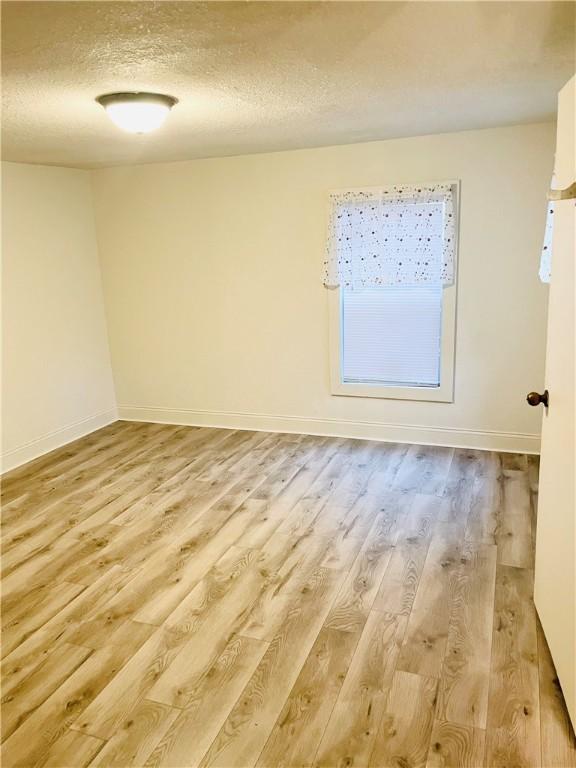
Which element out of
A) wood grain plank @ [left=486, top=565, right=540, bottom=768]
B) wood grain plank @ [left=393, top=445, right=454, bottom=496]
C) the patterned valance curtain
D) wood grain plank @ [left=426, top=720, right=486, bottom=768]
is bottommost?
wood grain plank @ [left=426, top=720, right=486, bottom=768]

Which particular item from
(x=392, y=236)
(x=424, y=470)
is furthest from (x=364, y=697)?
(x=392, y=236)

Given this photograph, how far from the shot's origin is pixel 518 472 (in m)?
3.68

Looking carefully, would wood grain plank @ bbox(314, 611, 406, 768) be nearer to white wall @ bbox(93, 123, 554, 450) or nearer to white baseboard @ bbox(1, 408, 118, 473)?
white wall @ bbox(93, 123, 554, 450)

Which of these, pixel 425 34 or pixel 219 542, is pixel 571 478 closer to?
pixel 425 34

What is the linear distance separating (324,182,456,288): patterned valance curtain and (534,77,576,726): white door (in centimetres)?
196

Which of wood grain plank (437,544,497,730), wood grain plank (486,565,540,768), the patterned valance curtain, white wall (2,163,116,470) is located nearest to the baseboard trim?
white wall (2,163,116,470)

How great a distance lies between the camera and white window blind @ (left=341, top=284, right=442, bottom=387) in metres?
4.06

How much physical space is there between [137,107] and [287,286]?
6.92 ft

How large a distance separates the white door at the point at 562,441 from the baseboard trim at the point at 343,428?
2.00m

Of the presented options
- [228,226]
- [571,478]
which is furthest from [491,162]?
[571,478]

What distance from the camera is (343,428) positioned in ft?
14.8

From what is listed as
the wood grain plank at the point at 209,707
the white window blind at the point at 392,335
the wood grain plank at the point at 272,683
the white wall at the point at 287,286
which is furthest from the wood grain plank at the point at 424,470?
the wood grain plank at the point at 209,707

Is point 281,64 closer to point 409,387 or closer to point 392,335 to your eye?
point 392,335

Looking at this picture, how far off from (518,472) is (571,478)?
2041 millimetres
